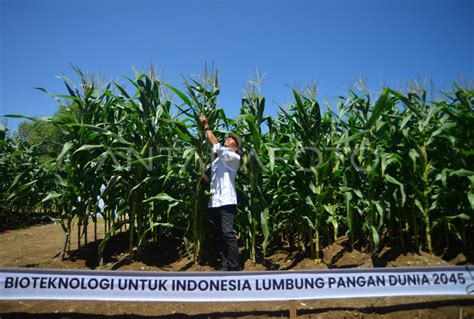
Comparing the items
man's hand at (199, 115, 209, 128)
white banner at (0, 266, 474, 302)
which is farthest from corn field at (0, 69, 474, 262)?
white banner at (0, 266, 474, 302)

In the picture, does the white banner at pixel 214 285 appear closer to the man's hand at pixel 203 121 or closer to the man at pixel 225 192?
the man at pixel 225 192

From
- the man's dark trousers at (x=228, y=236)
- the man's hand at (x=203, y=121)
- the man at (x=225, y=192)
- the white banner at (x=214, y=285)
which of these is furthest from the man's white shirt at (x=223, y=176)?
the white banner at (x=214, y=285)

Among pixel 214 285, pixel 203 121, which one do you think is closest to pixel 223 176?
pixel 203 121

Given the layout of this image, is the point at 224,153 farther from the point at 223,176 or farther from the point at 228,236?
the point at 228,236

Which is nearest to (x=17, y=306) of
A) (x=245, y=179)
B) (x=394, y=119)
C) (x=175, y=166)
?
(x=175, y=166)

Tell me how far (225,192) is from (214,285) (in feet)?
3.67

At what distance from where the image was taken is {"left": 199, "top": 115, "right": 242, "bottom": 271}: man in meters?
3.33

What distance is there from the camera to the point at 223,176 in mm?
3453

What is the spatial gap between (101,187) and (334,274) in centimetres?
304

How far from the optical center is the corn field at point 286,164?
10.8ft

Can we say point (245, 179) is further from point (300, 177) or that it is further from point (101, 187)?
point (101, 187)

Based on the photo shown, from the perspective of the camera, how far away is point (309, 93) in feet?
12.2

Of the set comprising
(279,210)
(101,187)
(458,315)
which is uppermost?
(101,187)

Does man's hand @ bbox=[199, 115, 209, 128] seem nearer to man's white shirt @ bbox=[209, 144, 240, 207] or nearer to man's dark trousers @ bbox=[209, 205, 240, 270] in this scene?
man's white shirt @ bbox=[209, 144, 240, 207]
